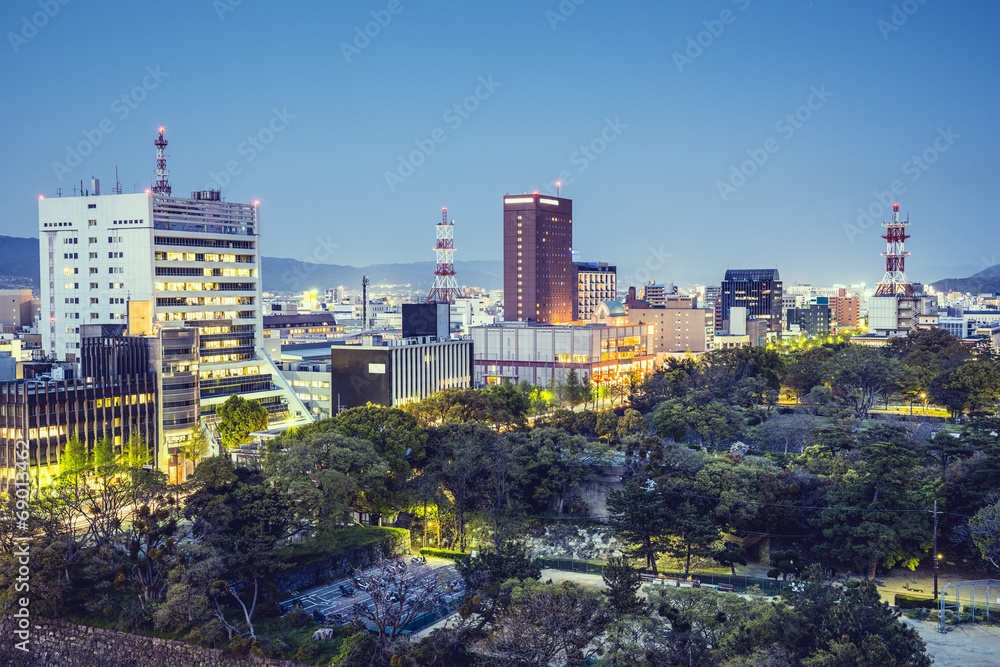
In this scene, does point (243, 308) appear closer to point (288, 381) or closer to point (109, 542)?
point (288, 381)

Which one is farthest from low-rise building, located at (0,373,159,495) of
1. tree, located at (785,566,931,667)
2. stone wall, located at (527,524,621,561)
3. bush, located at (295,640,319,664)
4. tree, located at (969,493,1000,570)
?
tree, located at (969,493,1000,570)

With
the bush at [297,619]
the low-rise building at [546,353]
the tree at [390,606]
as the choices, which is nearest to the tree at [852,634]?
the tree at [390,606]

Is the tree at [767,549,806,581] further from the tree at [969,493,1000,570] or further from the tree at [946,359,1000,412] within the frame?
the tree at [946,359,1000,412]

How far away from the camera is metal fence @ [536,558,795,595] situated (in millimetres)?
31328

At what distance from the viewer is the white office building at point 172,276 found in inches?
2448

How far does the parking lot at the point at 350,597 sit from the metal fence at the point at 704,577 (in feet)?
11.2

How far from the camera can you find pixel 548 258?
5615 inches

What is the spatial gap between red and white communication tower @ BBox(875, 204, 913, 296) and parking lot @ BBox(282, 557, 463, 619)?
92.7m

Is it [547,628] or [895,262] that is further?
[895,262]

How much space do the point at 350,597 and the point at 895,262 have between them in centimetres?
9808

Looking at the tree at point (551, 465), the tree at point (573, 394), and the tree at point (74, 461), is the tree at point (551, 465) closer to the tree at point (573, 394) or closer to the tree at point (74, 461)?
the tree at point (74, 461)

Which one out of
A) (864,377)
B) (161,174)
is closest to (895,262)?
(864,377)

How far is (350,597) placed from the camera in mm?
30875

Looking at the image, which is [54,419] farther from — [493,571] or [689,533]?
[689,533]
